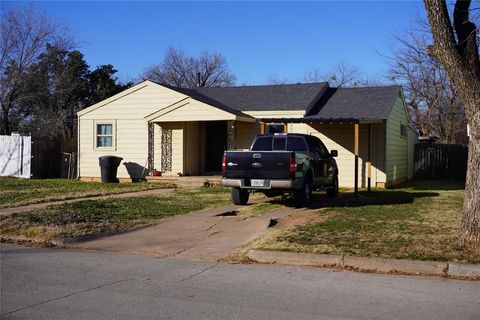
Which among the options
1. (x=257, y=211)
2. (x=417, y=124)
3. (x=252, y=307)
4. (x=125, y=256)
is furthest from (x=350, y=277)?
(x=417, y=124)

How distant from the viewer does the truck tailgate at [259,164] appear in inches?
512

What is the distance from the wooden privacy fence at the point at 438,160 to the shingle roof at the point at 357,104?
7.01 meters

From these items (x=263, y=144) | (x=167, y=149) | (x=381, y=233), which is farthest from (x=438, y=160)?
(x=381, y=233)

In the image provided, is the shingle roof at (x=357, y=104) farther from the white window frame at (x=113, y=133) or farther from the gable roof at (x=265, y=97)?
the white window frame at (x=113, y=133)

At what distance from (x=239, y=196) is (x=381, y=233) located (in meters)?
4.95

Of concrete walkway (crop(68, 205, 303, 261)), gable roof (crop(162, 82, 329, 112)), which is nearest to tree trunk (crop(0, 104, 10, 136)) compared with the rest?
gable roof (crop(162, 82, 329, 112))

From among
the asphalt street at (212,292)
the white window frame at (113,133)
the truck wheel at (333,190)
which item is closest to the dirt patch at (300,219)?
the asphalt street at (212,292)

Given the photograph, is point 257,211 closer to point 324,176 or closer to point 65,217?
point 324,176

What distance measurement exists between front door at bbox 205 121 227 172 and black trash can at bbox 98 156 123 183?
3792mm

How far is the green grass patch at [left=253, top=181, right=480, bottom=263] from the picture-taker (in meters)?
8.55

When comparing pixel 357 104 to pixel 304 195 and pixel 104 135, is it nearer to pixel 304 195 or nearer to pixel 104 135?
pixel 304 195

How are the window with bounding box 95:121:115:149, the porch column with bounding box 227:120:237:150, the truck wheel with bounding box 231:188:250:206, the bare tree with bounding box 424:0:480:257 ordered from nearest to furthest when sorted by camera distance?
the bare tree with bounding box 424:0:480:257
the truck wheel with bounding box 231:188:250:206
the porch column with bounding box 227:120:237:150
the window with bounding box 95:121:115:149

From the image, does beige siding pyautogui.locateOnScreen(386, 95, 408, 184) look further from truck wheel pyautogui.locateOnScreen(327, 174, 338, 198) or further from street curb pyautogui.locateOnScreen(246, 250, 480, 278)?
street curb pyautogui.locateOnScreen(246, 250, 480, 278)

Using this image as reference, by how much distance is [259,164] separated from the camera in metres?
13.2
